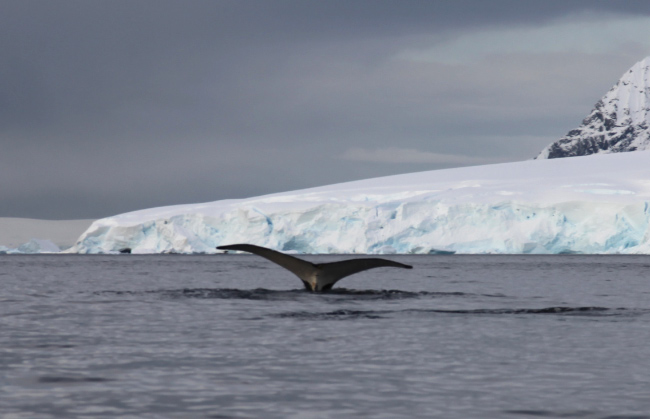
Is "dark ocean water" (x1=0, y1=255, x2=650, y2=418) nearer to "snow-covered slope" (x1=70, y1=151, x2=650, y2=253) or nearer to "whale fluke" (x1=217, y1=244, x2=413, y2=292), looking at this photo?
"whale fluke" (x1=217, y1=244, x2=413, y2=292)

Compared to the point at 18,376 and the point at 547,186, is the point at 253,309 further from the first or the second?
the point at 547,186

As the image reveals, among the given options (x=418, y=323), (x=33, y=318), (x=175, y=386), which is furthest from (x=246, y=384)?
(x=33, y=318)

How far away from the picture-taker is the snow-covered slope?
66.1m

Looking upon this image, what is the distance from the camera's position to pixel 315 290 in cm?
1880

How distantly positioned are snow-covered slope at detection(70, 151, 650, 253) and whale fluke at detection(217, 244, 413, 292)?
47865 millimetres

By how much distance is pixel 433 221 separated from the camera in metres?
67.9

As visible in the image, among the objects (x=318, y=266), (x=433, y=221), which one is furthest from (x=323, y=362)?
(x=433, y=221)

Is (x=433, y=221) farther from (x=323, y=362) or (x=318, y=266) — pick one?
(x=323, y=362)

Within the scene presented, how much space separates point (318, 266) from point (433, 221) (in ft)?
167

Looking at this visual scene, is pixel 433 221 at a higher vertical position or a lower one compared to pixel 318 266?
higher

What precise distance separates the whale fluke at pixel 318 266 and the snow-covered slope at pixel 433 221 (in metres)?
47.9

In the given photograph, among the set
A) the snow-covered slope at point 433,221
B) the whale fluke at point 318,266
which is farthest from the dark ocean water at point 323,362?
the snow-covered slope at point 433,221

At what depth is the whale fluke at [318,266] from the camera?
16.0m

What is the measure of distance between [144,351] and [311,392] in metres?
3.09
